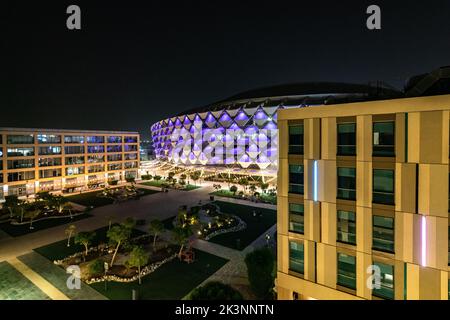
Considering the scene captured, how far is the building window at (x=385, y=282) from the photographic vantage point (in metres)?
10.2

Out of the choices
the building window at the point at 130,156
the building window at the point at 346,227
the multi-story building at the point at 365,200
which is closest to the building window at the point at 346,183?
the multi-story building at the point at 365,200

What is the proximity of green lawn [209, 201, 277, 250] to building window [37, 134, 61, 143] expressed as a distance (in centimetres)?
3412

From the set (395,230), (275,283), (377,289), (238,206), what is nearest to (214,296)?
(275,283)

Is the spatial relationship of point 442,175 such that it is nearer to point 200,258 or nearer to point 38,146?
point 200,258

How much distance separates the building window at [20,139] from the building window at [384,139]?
51.3 m

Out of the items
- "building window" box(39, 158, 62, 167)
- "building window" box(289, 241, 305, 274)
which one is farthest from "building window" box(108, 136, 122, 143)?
"building window" box(289, 241, 305, 274)

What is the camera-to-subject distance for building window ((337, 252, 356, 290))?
11.0m

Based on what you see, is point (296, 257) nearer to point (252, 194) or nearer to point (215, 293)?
point (215, 293)

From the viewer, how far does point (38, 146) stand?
43.9m

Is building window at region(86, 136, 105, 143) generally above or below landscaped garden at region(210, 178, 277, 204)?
above

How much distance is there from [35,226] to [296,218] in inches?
1130

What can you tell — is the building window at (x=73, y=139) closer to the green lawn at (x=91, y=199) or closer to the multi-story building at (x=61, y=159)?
the multi-story building at (x=61, y=159)

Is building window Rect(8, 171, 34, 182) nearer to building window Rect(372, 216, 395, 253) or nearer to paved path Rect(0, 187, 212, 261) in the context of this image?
paved path Rect(0, 187, 212, 261)

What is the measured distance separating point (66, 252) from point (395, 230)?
919 inches
